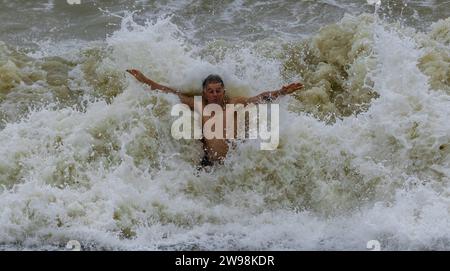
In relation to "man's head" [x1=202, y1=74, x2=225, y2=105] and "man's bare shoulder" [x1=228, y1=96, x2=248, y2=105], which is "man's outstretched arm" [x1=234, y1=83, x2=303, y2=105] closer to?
"man's bare shoulder" [x1=228, y1=96, x2=248, y2=105]

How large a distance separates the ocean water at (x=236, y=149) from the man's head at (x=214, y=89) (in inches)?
17.9

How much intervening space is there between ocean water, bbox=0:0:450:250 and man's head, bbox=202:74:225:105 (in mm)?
455

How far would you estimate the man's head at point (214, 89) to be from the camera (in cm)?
664

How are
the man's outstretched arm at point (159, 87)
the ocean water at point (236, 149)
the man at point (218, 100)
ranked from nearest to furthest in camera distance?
the ocean water at point (236, 149), the man at point (218, 100), the man's outstretched arm at point (159, 87)

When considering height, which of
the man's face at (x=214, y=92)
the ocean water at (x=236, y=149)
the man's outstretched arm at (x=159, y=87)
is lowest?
the ocean water at (x=236, y=149)

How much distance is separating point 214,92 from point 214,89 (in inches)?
1.2

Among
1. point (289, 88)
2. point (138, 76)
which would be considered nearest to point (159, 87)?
point (138, 76)

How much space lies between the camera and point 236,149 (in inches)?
261

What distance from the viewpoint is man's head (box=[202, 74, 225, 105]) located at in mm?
6645

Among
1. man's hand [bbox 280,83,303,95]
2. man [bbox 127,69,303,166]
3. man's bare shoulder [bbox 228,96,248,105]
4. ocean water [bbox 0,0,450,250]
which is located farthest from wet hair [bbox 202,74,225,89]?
man's hand [bbox 280,83,303,95]

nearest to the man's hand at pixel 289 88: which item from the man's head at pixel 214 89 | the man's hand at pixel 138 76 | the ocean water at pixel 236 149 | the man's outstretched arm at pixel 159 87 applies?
the ocean water at pixel 236 149

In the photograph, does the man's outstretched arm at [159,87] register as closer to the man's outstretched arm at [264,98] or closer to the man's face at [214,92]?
the man's face at [214,92]

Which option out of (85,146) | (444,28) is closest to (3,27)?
(85,146)
